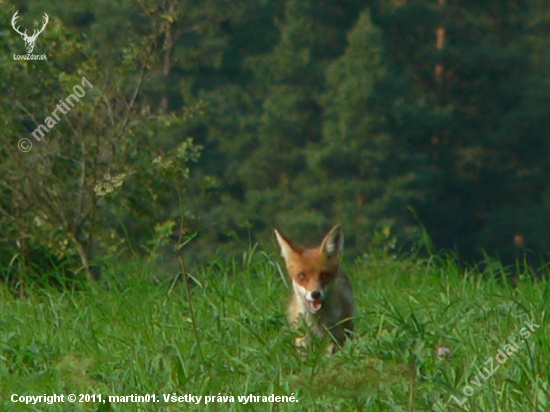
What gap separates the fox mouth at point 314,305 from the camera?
624 cm

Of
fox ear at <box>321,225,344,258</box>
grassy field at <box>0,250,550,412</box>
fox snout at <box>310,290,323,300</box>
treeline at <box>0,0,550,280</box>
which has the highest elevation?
fox ear at <box>321,225,344,258</box>

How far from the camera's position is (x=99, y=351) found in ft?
20.0

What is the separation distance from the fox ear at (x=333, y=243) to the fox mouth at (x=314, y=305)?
1.02 feet

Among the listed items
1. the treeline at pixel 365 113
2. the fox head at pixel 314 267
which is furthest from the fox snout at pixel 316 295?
the treeline at pixel 365 113

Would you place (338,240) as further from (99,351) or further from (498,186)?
(498,186)

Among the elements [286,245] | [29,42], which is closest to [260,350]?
[286,245]

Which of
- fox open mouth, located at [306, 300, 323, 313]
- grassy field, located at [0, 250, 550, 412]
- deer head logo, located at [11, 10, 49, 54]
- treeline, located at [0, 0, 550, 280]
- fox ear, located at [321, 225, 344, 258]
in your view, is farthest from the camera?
treeline, located at [0, 0, 550, 280]

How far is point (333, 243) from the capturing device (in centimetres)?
649

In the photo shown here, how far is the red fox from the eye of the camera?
627 cm

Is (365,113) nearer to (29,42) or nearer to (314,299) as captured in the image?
(29,42)

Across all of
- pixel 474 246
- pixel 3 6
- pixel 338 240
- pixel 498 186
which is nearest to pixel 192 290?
pixel 338 240

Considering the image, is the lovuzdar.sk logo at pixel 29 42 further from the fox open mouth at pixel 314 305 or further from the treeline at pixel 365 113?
the treeline at pixel 365 113

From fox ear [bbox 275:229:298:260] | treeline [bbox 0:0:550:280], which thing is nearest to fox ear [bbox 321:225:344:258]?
fox ear [bbox 275:229:298:260]

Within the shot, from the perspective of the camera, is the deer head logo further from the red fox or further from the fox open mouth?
the fox open mouth
